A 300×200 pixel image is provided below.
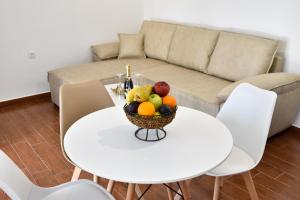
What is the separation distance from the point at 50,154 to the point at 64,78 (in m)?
0.91

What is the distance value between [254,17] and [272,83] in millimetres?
899

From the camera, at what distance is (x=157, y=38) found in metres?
3.82

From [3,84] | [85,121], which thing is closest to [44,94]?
[3,84]

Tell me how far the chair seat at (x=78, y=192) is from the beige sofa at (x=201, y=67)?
1.33 metres

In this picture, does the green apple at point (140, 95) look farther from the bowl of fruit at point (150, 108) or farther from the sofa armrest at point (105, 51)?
the sofa armrest at point (105, 51)

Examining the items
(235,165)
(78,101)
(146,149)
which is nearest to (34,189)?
(146,149)

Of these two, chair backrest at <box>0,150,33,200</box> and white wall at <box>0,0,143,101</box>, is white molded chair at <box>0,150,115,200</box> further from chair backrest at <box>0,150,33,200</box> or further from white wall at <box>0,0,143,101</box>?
white wall at <box>0,0,143,101</box>

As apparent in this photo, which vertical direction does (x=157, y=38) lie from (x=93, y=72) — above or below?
above

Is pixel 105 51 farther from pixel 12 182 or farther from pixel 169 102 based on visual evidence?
pixel 12 182

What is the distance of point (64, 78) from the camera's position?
3.25m

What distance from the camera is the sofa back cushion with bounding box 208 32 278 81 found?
2766 mm

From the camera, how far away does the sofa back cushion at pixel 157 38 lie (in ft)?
12.2

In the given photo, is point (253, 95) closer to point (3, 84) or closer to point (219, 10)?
point (219, 10)

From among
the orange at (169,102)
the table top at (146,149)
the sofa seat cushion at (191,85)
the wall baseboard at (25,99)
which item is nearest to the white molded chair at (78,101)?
the table top at (146,149)
